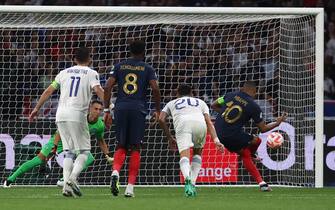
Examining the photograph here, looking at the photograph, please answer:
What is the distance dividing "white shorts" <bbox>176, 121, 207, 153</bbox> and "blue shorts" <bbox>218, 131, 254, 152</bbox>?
123 cm

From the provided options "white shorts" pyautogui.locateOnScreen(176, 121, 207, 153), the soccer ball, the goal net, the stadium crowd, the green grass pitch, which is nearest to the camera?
the green grass pitch

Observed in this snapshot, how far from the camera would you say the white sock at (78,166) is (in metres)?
14.1

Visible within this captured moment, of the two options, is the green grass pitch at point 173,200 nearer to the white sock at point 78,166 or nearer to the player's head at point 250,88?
the white sock at point 78,166

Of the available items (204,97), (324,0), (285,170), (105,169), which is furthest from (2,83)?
(324,0)

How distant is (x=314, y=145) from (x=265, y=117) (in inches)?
40.8

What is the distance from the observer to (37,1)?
84.9 feet

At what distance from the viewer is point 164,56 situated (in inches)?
794

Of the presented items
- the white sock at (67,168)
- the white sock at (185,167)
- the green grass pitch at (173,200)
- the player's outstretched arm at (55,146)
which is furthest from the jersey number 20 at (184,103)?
the player's outstretched arm at (55,146)

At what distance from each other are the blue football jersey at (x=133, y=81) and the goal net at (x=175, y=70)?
13.8 feet

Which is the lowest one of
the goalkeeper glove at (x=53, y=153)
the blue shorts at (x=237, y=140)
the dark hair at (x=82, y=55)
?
the goalkeeper glove at (x=53, y=153)

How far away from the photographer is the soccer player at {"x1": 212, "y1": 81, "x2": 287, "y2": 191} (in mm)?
16844

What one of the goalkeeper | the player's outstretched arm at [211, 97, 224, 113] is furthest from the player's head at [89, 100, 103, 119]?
the player's outstretched arm at [211, 97, 224, 113]

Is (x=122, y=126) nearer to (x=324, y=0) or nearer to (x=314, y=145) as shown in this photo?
(x=314, y=145)

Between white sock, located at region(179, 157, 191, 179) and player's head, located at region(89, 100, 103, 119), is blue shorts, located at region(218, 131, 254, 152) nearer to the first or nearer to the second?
white sock, located at region(179, 157, 191, 179)
